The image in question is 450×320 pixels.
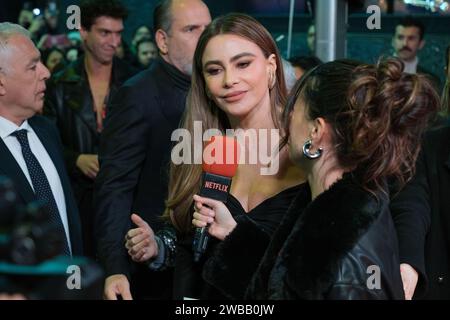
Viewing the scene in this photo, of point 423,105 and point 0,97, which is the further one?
point 0,97

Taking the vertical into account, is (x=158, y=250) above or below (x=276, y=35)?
below

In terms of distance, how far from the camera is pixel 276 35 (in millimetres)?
6312

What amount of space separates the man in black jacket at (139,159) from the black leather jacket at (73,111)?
1217 millimetres

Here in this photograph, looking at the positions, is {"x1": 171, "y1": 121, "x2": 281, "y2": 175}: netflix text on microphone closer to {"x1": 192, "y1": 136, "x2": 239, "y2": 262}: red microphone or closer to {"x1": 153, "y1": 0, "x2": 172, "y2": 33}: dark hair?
{"x1": 192, "y1": 136, "x2": 239, "y2": 262}: red microphone

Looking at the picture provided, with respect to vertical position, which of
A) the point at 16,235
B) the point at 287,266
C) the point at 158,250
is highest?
the point at 16,235

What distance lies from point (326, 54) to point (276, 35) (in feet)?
6.04

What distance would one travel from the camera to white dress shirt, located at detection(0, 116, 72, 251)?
3.19 metres

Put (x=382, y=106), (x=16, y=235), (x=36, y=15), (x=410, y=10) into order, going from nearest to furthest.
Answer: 1. (x=16, y=235)
2. (x=382, y=106)
3. (x=410, y=10)
4. (x=36, y=15)

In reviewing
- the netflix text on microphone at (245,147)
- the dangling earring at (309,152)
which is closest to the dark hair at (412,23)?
the netflix text on microphone at (245,147)

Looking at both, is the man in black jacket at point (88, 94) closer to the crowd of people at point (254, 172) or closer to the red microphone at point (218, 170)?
the crowd of people at point (254, 172)

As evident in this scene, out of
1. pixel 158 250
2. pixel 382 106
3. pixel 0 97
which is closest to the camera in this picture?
pixel 382 106

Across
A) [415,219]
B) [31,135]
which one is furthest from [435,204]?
[31,135]
